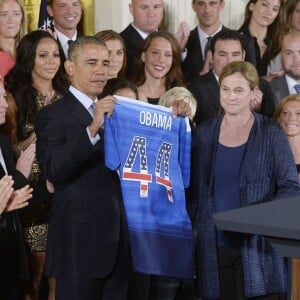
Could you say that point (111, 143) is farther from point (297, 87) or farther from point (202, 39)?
point (202, 39)

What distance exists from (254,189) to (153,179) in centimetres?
47

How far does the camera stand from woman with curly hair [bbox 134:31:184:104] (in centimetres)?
558

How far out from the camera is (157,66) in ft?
18.3

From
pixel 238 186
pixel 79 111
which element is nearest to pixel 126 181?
pixel 79 111

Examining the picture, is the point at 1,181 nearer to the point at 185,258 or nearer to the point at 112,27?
the point at 185,258

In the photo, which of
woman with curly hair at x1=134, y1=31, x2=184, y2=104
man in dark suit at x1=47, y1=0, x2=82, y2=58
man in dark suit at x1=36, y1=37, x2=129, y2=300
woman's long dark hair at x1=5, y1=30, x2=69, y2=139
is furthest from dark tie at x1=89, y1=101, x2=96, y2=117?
man in dark suit at x1=47, y1=0, x2=82, y2=58

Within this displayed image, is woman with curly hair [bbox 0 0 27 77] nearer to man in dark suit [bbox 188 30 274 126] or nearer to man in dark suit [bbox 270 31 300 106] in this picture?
man in dark suit [bbox 188 30 274 126]

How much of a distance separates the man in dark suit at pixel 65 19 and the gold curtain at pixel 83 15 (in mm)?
376

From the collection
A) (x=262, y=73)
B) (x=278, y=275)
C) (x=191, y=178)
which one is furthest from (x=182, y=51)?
(x=278, y=275)

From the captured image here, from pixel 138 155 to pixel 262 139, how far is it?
0.59 meters

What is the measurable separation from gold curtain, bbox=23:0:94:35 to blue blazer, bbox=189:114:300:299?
1.98 m

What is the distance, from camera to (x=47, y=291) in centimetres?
536

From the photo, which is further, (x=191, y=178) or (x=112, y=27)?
(x=112, y=27)

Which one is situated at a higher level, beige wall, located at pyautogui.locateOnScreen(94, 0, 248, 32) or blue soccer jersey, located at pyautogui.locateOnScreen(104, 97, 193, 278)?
beige wall, located at pyautogui.locateOnScreen(94, 0, 248, 32)
